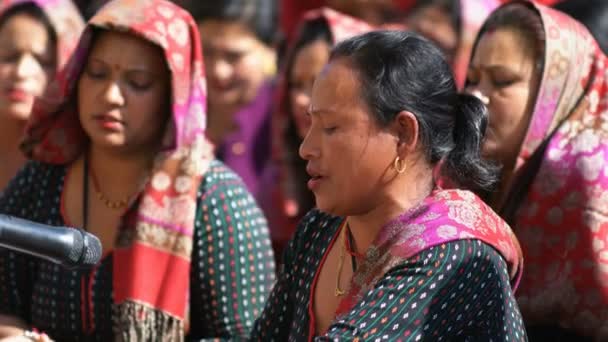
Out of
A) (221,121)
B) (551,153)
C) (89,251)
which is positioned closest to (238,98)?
(221,121)

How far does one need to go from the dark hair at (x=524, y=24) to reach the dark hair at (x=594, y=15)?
0.61 m

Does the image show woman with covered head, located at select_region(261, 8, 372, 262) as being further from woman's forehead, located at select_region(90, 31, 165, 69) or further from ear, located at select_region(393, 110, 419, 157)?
ear, located at select_region(393, 110, 419, 157)

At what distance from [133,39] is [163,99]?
0.70ft

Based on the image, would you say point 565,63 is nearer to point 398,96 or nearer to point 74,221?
point 398,96

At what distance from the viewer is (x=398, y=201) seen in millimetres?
2746

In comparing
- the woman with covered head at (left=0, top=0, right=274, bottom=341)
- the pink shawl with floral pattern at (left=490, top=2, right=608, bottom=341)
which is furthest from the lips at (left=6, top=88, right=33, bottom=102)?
the pink shawl with floral pattern at (left=490, top=2, right=608, bottom=341)

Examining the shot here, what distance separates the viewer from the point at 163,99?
375 centimetres

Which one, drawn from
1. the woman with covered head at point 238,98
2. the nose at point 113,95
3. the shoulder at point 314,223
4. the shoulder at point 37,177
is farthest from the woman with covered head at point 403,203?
the woman with covered head at point 238,98

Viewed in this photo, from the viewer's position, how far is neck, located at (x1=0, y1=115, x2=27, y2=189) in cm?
505

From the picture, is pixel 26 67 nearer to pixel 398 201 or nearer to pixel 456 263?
pixel 398 201

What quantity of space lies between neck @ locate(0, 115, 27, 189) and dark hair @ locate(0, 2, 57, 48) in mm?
415

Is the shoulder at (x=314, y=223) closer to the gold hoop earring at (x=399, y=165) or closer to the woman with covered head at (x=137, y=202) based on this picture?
the gold hoop earring at (x=399, y=165)

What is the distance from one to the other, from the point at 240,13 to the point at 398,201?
13.0 feet

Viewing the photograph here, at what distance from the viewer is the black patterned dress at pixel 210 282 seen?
3584mm
